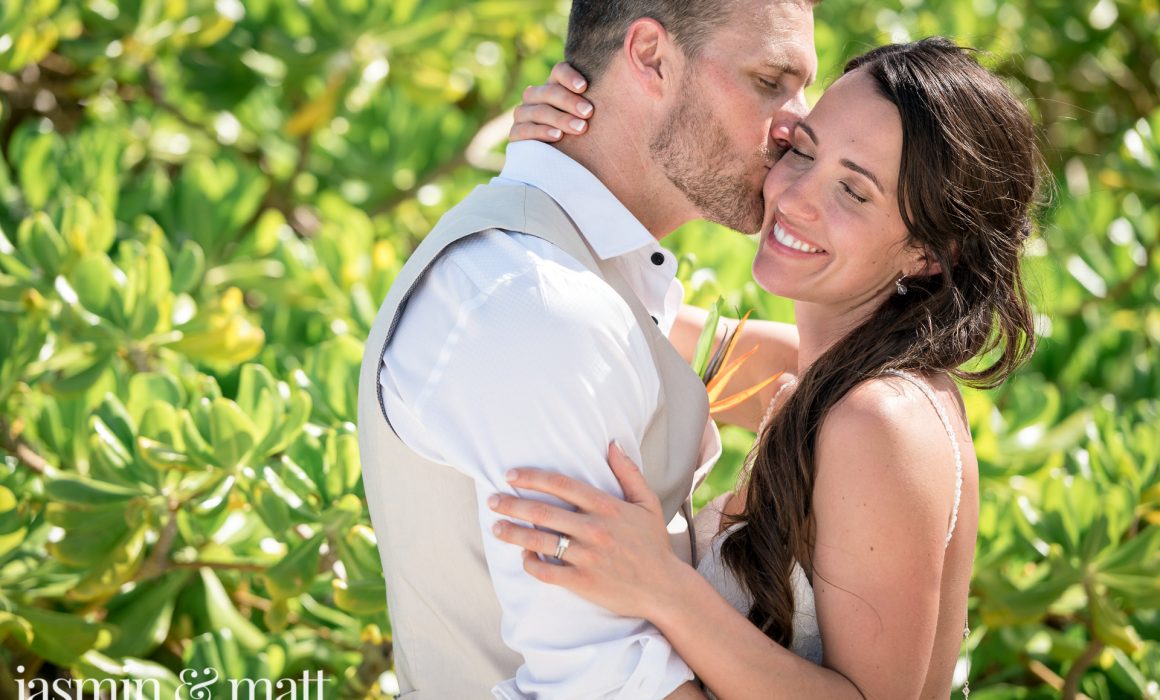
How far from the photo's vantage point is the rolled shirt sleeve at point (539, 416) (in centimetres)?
132

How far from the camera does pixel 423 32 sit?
10.2 feet

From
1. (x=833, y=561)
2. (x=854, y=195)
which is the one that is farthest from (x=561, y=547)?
(x=854, y=195)

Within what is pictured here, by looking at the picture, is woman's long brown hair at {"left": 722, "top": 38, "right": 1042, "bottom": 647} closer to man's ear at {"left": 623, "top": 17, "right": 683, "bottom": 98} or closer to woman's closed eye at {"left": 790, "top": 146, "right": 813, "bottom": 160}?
woman's closed eye at {"left": 790, "top": 146, "right": 813, "bottom": 160}

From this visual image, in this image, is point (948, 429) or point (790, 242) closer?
point (948, 429)

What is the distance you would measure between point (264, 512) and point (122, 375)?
1.68 feet

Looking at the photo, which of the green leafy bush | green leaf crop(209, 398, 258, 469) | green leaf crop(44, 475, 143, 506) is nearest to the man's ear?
the green leafy bush

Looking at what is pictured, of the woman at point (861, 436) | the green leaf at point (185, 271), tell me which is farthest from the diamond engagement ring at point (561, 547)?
the green leaf at point (185, 271)

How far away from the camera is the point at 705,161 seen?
1784 mm

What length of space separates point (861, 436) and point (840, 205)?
0.40 meters

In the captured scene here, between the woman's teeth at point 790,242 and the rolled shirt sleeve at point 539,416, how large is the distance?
51cm

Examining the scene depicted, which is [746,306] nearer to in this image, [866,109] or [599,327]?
[866,109]

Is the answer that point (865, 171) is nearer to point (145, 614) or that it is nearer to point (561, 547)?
point (561, 547)

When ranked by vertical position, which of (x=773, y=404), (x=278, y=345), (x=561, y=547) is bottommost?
(x=278, y=345)

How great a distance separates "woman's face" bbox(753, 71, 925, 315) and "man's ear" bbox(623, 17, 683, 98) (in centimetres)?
22
